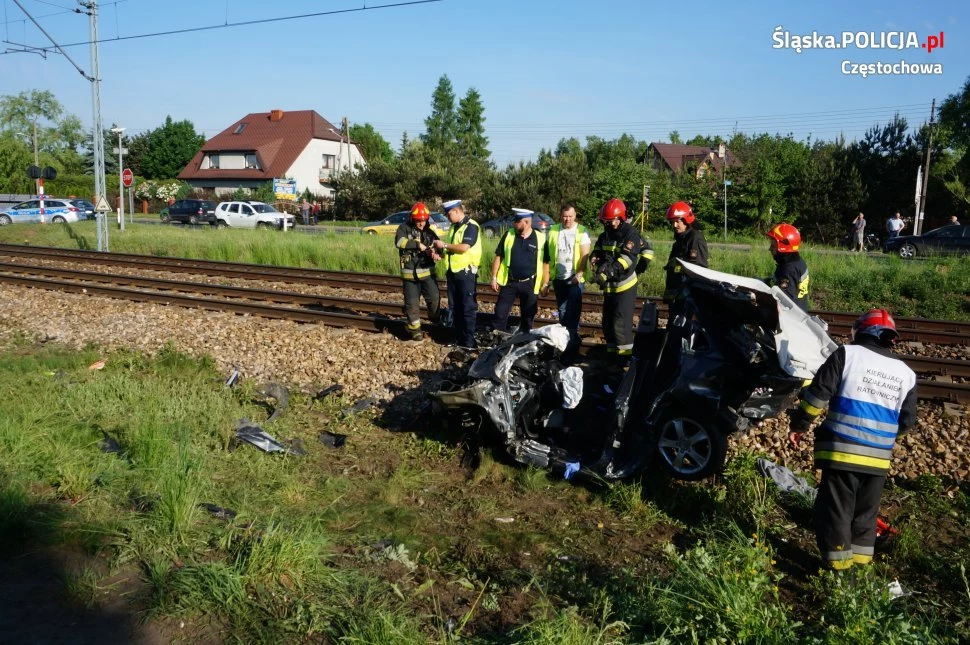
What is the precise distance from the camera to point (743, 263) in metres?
16.1

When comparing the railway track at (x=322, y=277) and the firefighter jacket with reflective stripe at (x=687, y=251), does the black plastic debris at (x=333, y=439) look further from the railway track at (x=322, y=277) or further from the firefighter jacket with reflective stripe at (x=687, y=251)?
the railway track at (x=322, y=277)

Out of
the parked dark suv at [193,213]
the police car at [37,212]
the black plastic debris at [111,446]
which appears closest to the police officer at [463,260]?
the black plastic debris at [111,446]

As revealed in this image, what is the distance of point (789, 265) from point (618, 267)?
1.68 m

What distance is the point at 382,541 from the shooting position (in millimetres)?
4855

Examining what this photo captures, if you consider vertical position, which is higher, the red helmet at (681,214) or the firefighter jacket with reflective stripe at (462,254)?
the red helmet at (681,214)

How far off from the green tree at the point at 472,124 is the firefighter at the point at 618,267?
7439cm

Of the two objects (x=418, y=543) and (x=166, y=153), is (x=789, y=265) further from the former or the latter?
(x=166, y=153)

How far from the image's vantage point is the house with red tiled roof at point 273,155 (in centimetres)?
6059

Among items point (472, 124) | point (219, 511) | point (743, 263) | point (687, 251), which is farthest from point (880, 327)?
point (472, 124)

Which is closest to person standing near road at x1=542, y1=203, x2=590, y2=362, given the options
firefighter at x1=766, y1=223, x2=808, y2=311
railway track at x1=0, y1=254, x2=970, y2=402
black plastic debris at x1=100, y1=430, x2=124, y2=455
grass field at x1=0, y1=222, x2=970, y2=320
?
railway track at x1=0, y1=254, x2=970, y2=402

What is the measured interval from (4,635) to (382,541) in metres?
2.06

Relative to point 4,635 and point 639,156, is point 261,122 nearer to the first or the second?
point 639,156

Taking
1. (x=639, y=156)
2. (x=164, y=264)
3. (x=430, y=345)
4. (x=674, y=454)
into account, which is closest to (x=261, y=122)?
(x=639, y=156)

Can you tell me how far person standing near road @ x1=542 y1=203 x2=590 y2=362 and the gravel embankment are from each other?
1614 millimetres
